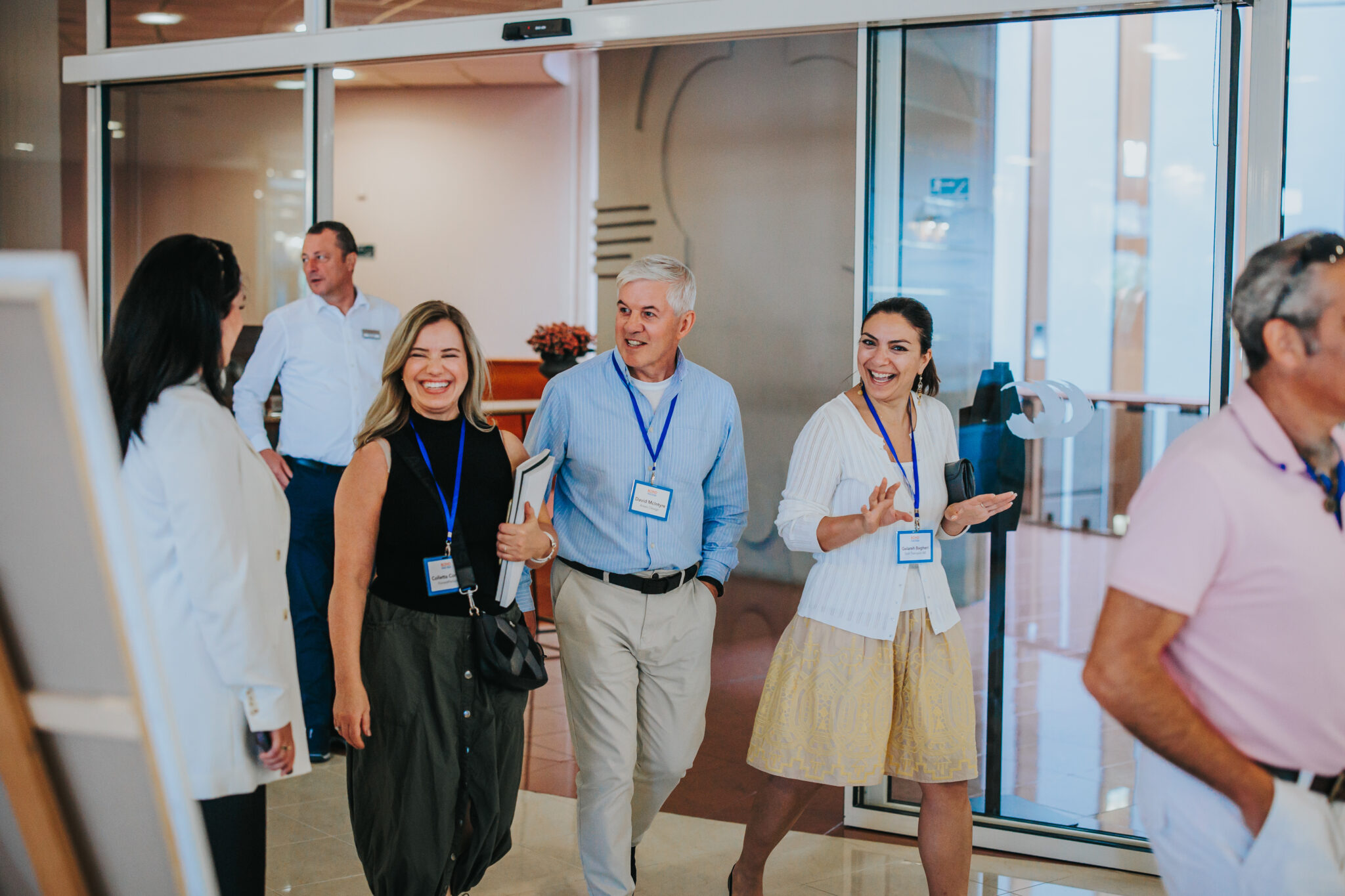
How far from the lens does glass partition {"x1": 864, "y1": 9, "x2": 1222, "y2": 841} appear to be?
3340mm

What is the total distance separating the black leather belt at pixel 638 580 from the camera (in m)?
2.88

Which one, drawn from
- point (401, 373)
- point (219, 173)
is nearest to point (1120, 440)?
point (401, 373)

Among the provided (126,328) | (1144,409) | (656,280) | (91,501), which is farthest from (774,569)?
(91,501)

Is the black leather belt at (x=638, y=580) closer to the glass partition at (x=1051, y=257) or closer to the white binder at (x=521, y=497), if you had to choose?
the white binder at (x=521, y=497)

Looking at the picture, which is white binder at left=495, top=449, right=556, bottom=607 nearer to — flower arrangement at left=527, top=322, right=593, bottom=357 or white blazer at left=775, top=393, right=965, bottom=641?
white blazer at left=775, top=393, right=965, bottom=641

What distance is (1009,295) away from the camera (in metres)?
3.70

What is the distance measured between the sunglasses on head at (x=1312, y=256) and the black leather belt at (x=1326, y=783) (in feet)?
2.11

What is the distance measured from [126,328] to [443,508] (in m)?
0.81

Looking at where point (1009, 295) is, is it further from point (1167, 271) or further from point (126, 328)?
point (126, 328)

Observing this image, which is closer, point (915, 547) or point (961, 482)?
point (915, 547)

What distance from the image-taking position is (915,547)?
273 cm

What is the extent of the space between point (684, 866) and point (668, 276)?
6.05 feet

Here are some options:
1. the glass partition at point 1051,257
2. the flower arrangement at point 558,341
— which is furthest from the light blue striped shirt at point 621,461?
the flower arrangement at point 558,341

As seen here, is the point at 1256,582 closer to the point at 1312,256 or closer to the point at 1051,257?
the point at 1312,256
